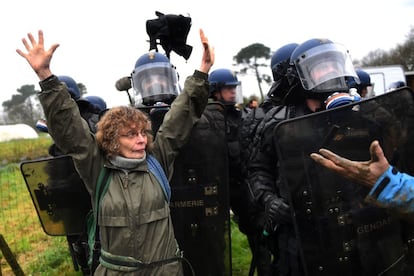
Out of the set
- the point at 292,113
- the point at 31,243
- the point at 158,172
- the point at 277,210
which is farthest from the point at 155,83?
the point at 31,243

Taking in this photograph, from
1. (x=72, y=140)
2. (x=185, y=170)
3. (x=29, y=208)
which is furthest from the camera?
(x=29, y=208)

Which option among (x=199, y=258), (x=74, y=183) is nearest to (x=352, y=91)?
(x=199, y=258)

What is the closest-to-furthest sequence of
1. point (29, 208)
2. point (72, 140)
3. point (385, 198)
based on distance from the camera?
point (385, 198) < point (72, 140) < point (29, 208)

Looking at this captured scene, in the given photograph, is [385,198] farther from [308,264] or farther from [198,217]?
[198,217]

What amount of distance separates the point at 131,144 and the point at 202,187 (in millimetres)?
761

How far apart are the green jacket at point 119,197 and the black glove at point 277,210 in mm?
639

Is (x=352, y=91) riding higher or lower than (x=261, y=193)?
higher

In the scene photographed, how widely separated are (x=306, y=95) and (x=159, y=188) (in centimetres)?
111

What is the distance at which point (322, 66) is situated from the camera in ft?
8.35

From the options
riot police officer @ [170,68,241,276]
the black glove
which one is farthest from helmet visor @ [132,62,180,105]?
the black glove

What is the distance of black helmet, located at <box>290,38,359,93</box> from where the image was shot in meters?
2.51

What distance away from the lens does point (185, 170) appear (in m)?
2.95

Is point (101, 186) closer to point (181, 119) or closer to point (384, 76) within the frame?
point (181, 119)

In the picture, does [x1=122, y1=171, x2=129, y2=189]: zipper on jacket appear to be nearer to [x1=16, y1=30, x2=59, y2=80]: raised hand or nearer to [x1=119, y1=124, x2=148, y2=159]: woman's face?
[x1=119, y1=124, x2=148, y2=159]: woman's face
